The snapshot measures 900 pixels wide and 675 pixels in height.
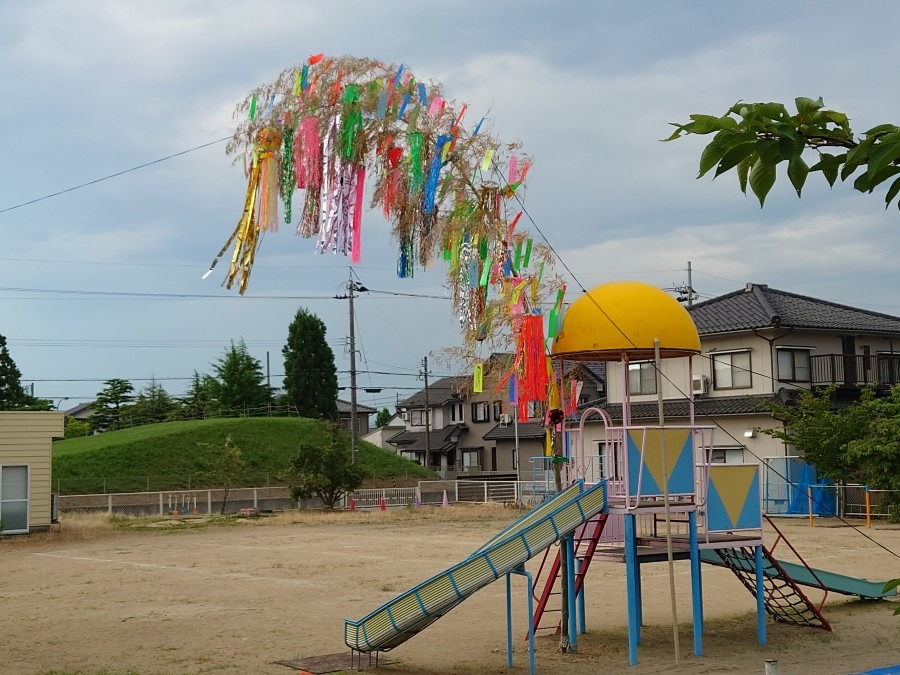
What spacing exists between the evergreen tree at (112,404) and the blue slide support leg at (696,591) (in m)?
66.5

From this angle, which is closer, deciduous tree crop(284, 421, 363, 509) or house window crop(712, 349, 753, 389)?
house window crop(712, 349, 753, 389)

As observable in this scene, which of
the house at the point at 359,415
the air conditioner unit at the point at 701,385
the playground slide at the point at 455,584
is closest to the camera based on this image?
the playground slide at the point at 455,584

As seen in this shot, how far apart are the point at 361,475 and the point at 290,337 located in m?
29.0

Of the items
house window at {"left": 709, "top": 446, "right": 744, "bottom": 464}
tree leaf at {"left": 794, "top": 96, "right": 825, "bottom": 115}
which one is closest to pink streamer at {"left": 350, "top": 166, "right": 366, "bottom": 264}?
tree leaf at {"left": 794, "top": 96, "right": 825, "bottom": 115}

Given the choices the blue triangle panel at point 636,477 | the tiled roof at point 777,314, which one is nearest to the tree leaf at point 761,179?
the blue triangle panel at point 636,477

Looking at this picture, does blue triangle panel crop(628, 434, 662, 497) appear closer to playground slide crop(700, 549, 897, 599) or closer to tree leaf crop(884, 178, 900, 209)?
playground slide crop(700, 549, 897, 599)

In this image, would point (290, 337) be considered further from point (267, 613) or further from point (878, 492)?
point (267, 613)

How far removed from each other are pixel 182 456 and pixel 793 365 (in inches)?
1295

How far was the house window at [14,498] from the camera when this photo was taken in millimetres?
28125

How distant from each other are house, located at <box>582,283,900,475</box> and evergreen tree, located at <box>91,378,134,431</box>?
4611 centimetres

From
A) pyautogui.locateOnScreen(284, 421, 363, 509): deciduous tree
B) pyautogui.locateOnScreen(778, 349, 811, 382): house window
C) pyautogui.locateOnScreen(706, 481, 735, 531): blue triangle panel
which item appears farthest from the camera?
pyautogui.locateOnScreen(284, 421, 363, 509): deciduous tree

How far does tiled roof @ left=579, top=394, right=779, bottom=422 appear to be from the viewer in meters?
33.8

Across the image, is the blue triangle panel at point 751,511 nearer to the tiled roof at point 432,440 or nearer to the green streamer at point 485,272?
the green streamer at point 485,272

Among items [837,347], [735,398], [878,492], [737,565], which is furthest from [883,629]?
[837,347]
